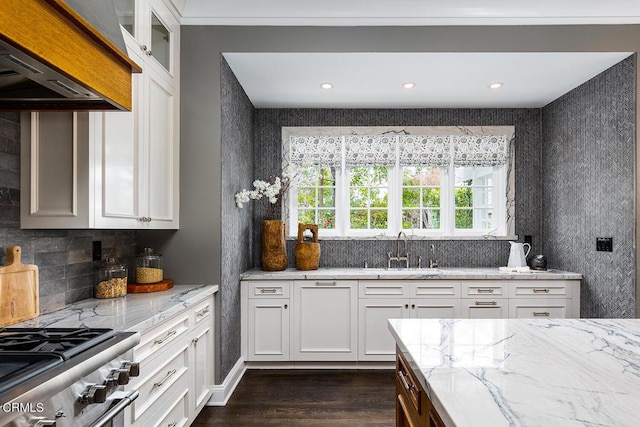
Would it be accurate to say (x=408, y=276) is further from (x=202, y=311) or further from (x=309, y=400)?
(x=202, y=311)

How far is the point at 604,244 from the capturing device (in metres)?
3.21

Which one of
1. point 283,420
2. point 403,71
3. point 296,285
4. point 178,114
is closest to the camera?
point 283,420

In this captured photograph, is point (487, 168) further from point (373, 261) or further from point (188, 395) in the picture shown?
point (188, 395)

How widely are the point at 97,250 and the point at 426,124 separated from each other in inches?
128

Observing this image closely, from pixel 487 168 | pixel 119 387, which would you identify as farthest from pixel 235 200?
pixel 487 168

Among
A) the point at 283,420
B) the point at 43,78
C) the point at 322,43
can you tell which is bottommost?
the point at 283,420

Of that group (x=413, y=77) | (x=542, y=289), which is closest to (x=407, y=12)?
(x=413, y=77)

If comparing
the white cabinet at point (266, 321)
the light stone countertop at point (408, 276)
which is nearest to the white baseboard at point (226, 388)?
the white cabinet at point (266, 321)

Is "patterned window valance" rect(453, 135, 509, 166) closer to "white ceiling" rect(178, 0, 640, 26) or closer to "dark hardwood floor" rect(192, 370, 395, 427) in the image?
"white ceiling" rect(178, 0, 640, 26)

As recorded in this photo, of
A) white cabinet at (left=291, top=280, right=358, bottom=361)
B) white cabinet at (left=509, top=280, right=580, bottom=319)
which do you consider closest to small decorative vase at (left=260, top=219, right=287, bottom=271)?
white cabinet at (left=291, top=280, right=358, bottom=361)

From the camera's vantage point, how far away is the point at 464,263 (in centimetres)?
416

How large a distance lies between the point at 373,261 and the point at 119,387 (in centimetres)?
293

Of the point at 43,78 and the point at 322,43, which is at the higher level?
the point at 322,43

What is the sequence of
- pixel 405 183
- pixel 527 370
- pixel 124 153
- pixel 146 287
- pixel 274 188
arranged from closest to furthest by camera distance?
pixel 527 370 < pixel 124 153 < pixel 146 287 < pixel 274 188 < pixel 405 183
